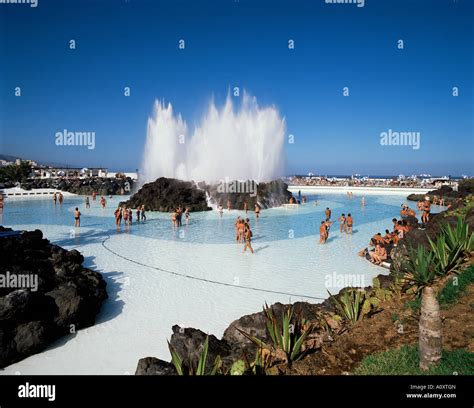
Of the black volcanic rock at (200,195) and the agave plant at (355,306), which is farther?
the black volcanic rock at (200,195)

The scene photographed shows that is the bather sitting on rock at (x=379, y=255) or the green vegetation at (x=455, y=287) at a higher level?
the green vegetation at (x=455, y=287)

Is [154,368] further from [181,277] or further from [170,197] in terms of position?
[170,197]

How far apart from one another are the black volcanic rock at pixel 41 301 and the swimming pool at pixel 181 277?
27 centimetres

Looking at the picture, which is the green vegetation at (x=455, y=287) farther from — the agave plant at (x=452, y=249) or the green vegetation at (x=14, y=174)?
the green vegetation at (x=14, y=174)

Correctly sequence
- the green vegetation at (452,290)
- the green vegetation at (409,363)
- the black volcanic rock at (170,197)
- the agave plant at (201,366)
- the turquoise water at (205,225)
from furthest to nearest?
the black volcanic rock at (170,197) → the turquoise water at (205,225) → the green vegetation at (452,290) → the agave plant at (201,366) → the green vegetation at (409,363)

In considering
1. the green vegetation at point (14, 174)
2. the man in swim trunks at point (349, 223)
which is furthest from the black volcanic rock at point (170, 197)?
the green vegetation at point (14, 174)

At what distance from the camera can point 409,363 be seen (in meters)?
4.38

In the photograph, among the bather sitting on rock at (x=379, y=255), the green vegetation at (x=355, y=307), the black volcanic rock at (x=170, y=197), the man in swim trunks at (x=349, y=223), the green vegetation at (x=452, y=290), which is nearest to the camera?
the green vegetation at (x=452, y=290)

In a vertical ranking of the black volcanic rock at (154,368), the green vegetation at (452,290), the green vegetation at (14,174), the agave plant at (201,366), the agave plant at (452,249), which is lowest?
the black volcanic rock at (154,368)

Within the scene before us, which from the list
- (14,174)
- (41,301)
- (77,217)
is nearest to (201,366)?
(41,301)

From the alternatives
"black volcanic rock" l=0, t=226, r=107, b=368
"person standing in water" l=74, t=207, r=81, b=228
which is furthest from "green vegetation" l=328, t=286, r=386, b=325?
"person standing in water" l=74, t=207, r=81, b=228

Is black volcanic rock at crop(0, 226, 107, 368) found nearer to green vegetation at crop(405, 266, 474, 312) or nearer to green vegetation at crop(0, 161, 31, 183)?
green vegetation at crop(405, 266, 474, 312)

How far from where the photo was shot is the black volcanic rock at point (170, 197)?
1221 inches

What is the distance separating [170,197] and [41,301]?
24.7m
